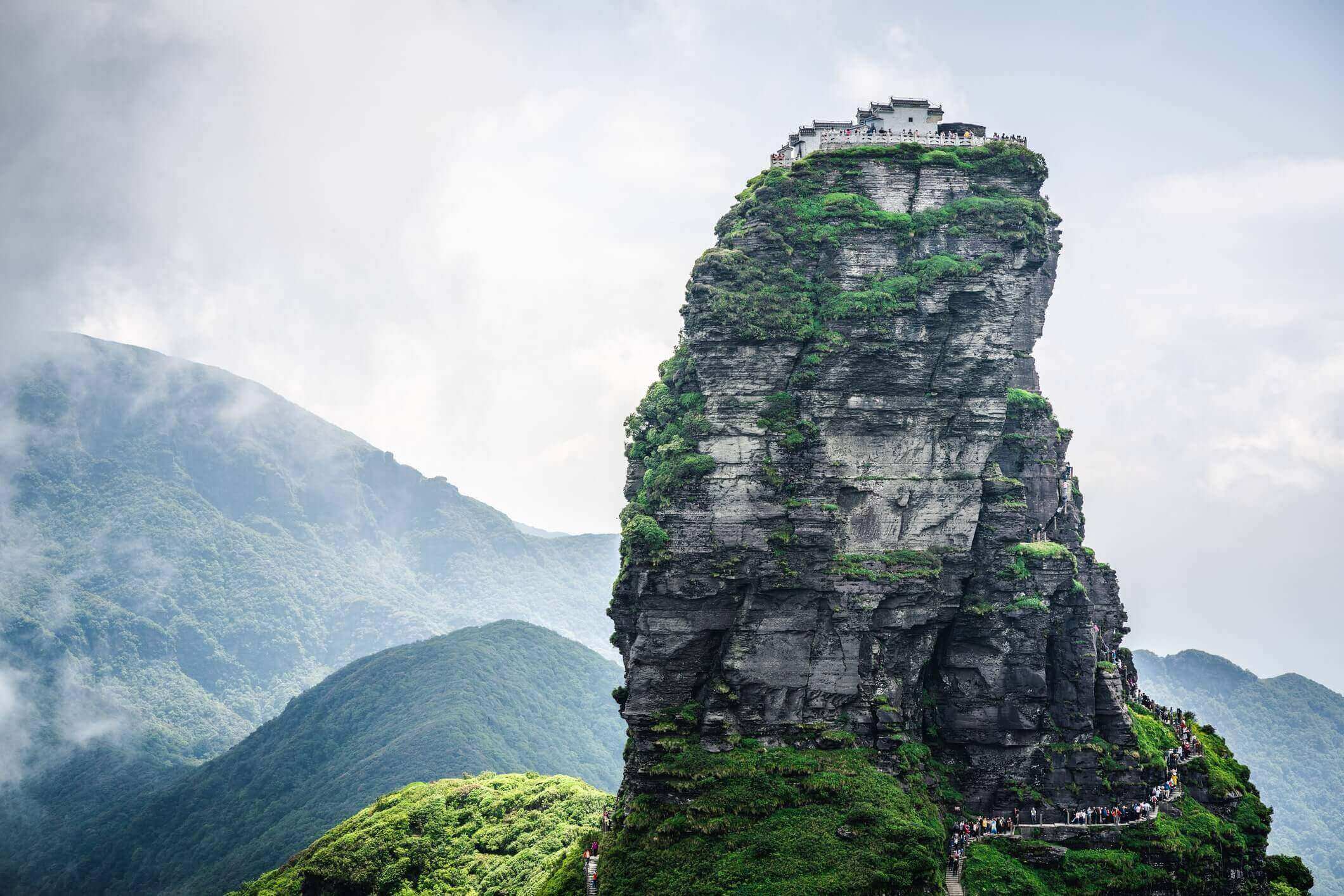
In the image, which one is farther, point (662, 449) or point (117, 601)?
point (117, 601)

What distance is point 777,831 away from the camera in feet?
143

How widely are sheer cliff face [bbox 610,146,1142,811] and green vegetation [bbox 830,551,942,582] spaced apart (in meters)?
0.13

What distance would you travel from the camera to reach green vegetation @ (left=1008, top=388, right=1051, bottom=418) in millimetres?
55906

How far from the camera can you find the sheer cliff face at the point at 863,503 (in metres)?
48.8

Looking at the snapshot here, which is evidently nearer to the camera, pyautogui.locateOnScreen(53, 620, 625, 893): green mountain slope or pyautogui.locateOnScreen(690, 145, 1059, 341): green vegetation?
pyautogui.locateOnScreen(690, 145, 1059, 341): green vegetation

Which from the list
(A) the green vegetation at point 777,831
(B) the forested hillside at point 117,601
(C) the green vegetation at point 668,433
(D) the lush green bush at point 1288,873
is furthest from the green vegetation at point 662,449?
(B) the forested hillside at point 117,601

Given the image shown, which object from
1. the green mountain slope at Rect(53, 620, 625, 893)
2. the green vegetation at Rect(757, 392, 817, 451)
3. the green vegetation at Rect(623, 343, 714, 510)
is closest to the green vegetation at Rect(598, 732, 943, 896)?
the green vegetation at Rect(623, 343, 714, 510)

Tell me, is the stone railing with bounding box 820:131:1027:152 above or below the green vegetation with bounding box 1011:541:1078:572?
above

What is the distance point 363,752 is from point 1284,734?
379 feet

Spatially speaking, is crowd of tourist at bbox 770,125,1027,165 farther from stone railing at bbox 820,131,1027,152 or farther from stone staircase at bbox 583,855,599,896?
stone staircase at bbox 583,855,599,896

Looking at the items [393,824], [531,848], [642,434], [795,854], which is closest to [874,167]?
[642,434]

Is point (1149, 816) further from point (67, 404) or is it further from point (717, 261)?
point (67, 404)

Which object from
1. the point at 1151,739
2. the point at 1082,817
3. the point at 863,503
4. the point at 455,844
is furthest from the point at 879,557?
the point at 455,844

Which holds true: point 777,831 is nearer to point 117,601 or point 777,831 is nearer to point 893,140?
point 893,140
